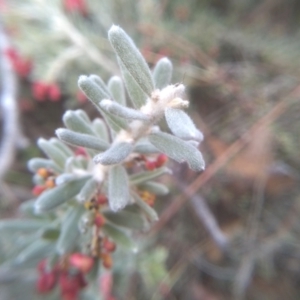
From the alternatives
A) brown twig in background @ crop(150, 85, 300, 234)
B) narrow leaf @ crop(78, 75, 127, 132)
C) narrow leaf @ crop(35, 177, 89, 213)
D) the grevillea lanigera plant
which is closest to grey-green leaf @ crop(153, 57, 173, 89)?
the grevillea lanigera plant

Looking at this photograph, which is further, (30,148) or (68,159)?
(30,148)

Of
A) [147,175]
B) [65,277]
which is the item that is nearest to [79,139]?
[147,175]

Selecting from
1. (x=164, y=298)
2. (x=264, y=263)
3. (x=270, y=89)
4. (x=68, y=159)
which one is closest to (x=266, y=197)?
(x=264, y=263)

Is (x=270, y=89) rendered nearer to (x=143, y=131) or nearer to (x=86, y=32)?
(x=86, y=32)

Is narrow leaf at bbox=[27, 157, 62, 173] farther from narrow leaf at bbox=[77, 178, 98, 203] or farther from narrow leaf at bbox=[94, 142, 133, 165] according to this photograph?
narrow leaf at bbox=[94, 142, 133, 165]

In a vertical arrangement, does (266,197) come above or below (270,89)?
below

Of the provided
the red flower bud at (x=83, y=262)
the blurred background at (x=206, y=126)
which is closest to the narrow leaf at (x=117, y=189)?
the red flower bud at (x=83, y=262)

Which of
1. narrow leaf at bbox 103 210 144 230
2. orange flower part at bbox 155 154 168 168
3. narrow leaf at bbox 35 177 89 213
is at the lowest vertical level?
narrow leaf at bbox 103 210 144 230
